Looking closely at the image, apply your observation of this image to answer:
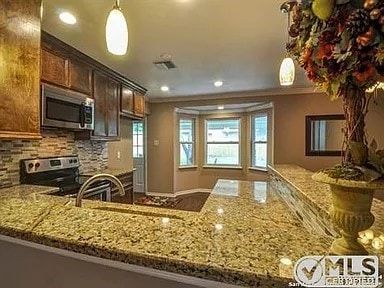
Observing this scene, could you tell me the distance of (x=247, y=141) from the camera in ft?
21.1

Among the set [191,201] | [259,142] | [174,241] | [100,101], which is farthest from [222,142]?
[174,241]

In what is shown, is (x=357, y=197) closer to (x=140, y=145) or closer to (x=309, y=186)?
(x=309, y=186)

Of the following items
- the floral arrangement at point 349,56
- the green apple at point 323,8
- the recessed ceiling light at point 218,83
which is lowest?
the floral arrangement at point 349,56

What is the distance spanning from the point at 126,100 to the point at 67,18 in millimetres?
1933

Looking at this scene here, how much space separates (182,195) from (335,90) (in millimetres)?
5902

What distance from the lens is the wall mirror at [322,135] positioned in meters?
5.00

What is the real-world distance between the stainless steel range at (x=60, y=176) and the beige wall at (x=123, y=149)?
48.5 inches

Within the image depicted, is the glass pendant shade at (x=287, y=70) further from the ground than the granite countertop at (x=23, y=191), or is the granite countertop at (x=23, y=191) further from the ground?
the glass pendant shade at (x=287, y=70)

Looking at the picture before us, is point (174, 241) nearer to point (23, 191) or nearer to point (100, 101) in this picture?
point (23, 191)

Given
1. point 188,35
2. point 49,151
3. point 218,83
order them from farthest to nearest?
point 218,83 < point 49,151 < point 188,35

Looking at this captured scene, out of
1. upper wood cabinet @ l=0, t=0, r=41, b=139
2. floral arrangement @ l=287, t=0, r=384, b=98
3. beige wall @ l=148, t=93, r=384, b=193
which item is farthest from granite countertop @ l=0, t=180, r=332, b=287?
beige wall @ l=148, t=93, r=384, b=193

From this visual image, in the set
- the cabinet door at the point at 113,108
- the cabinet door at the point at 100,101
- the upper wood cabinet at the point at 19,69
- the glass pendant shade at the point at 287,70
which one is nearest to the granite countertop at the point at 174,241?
the upper wood cabinet at the point at 19,69

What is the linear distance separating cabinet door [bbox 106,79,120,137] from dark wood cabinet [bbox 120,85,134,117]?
0.45 feet

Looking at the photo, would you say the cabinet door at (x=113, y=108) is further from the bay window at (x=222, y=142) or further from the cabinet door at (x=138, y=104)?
the bay window at (x=222, y=142)
